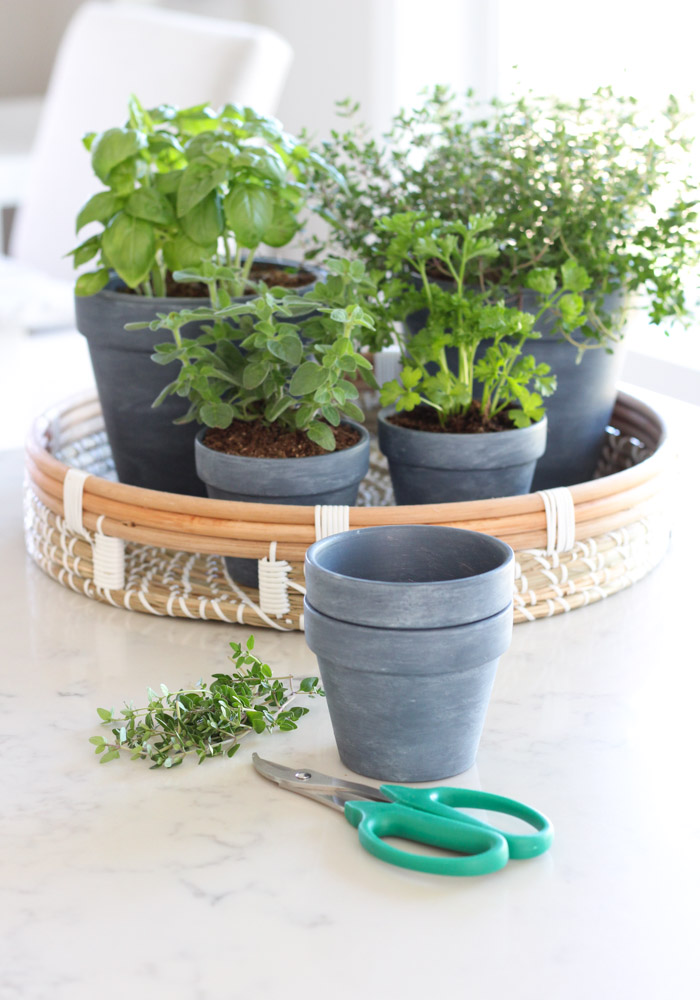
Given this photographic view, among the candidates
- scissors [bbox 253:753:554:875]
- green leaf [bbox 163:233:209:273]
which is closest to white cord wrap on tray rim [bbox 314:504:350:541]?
scissors [bbox 253:753:554:875]

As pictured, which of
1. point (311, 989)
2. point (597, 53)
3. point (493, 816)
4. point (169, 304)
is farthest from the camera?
point (597, 53)

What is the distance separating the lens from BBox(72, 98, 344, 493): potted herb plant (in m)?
0.94

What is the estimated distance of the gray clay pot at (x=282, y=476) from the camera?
2.72 ft

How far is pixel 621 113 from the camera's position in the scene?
1.02 metres

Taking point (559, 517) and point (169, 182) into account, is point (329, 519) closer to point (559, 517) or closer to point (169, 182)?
point (559, 517)

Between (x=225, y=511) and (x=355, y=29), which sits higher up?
(x=355, y=29)

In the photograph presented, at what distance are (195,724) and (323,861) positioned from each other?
5.6 inches

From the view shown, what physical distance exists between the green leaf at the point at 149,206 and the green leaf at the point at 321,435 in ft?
0.87

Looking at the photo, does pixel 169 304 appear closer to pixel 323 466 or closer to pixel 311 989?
pixel 323 466

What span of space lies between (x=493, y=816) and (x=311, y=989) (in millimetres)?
157

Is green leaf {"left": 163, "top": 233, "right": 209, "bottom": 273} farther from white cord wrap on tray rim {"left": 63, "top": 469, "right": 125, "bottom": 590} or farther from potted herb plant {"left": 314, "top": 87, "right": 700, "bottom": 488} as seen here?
white cord wrap on tray rim {"left": 63, "top": 469, "right": 125, "bottom": 590}

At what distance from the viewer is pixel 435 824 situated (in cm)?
55

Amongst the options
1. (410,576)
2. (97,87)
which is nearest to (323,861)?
(410,576)

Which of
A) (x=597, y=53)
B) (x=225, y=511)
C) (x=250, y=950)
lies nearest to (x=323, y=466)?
(x=225, y=511)
